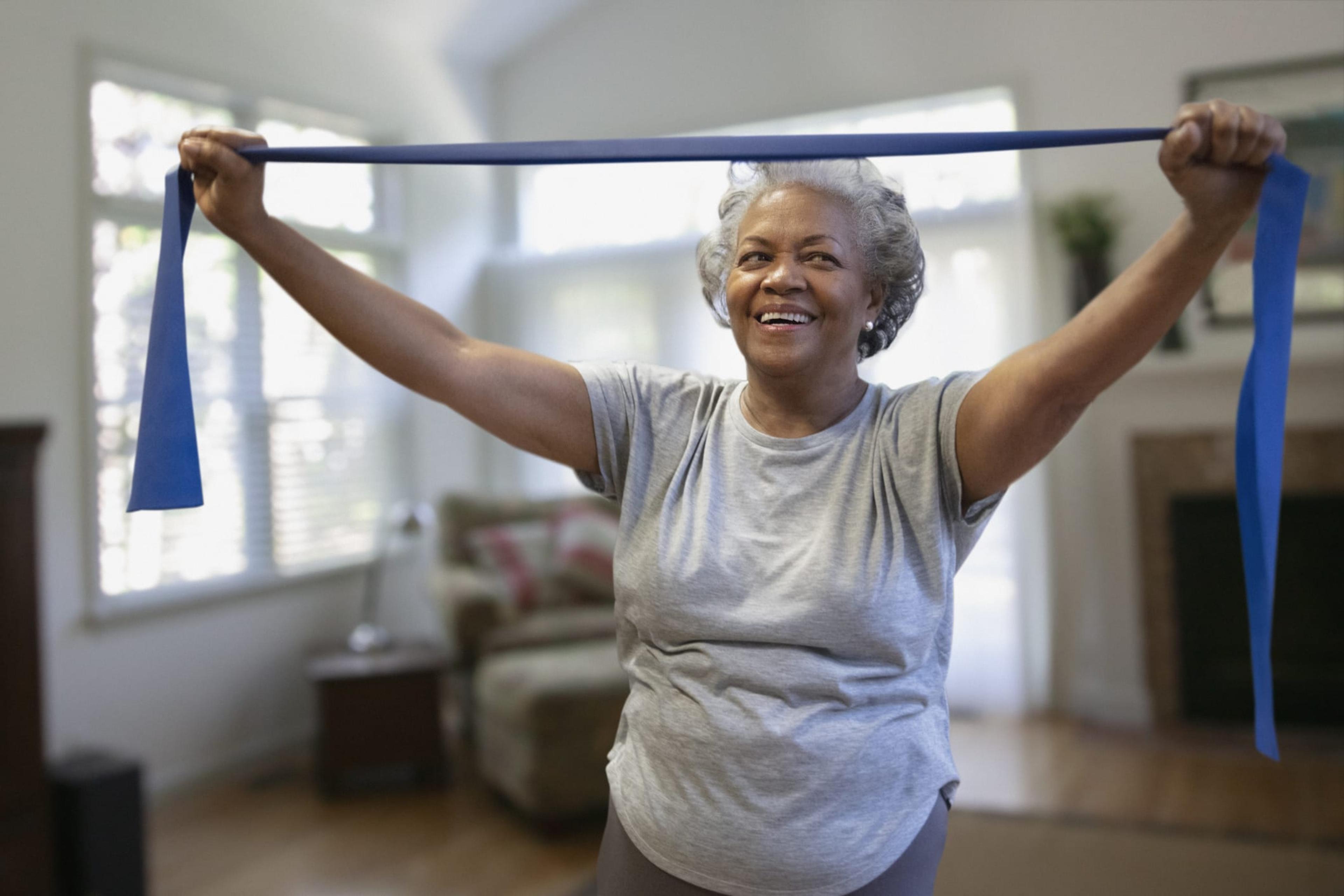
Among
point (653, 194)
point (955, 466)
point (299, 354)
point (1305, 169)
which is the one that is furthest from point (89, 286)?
point (1305, 169)

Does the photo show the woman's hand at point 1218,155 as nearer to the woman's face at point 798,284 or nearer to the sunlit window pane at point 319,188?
the woman's face at point 798,284

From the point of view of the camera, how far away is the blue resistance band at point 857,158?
3.19 feet

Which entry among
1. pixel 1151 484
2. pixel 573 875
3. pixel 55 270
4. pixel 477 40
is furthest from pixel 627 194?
pixel 573 875

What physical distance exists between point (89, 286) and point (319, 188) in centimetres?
96

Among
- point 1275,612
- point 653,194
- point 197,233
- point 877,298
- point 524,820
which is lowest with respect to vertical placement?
point 524,820

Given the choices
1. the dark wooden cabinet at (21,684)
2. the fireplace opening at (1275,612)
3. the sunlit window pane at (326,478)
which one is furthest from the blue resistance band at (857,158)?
the fireplace opening at (1275,612)

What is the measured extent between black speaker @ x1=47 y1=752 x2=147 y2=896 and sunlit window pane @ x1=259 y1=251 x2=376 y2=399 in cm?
153

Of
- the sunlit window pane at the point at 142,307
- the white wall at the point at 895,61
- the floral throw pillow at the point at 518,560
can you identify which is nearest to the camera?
the white wall at the point at 895,61

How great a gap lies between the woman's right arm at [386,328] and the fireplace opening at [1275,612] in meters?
3.24

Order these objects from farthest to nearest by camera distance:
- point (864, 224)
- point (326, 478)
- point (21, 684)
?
point (326, 478)
point (21, 684)
point (864, 224)

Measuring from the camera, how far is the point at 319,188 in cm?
371

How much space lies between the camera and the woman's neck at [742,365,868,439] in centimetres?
102

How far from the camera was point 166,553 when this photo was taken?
326 centimetres

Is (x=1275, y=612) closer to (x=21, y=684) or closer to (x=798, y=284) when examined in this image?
(x=798, y=284)
